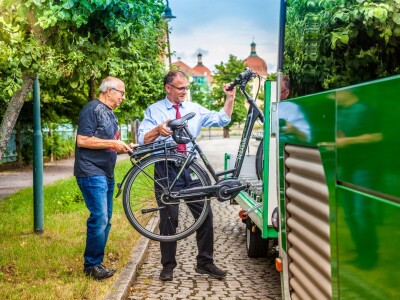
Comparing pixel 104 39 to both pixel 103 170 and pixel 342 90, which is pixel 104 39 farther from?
pixel 342 90

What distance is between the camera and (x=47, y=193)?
48.1ft

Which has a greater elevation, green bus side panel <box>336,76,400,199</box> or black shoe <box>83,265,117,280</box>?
green bus side panel <box>336,76,400,199</box>

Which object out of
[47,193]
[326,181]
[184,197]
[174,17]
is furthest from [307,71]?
[174,17]

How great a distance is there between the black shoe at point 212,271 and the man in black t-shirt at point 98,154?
3.54 ft

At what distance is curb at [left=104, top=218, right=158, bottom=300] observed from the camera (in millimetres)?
5875

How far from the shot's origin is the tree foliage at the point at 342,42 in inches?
103

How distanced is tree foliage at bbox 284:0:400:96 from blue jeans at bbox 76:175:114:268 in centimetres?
284

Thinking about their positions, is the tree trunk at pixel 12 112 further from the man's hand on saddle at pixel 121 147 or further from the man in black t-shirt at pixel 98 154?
the man's hand on saddle at pixel 121 147

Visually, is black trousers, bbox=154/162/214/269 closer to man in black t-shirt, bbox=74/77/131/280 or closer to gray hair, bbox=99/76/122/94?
man in black t-shirt, bbox=74/77/131/280

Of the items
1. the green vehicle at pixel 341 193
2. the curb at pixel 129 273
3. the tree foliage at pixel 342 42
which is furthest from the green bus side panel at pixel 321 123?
the curb at pixel 129 273

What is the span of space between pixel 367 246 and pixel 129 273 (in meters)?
4.80

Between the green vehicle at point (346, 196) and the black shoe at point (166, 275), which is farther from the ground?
the green vehicle at point (346, 196)

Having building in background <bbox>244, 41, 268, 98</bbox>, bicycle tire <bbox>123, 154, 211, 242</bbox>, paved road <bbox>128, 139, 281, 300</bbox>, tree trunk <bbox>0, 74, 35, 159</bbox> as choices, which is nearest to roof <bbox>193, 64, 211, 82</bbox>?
paved road <bbox>128, 139, 281, 300</bbox>

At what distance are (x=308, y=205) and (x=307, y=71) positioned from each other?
0.81 m
